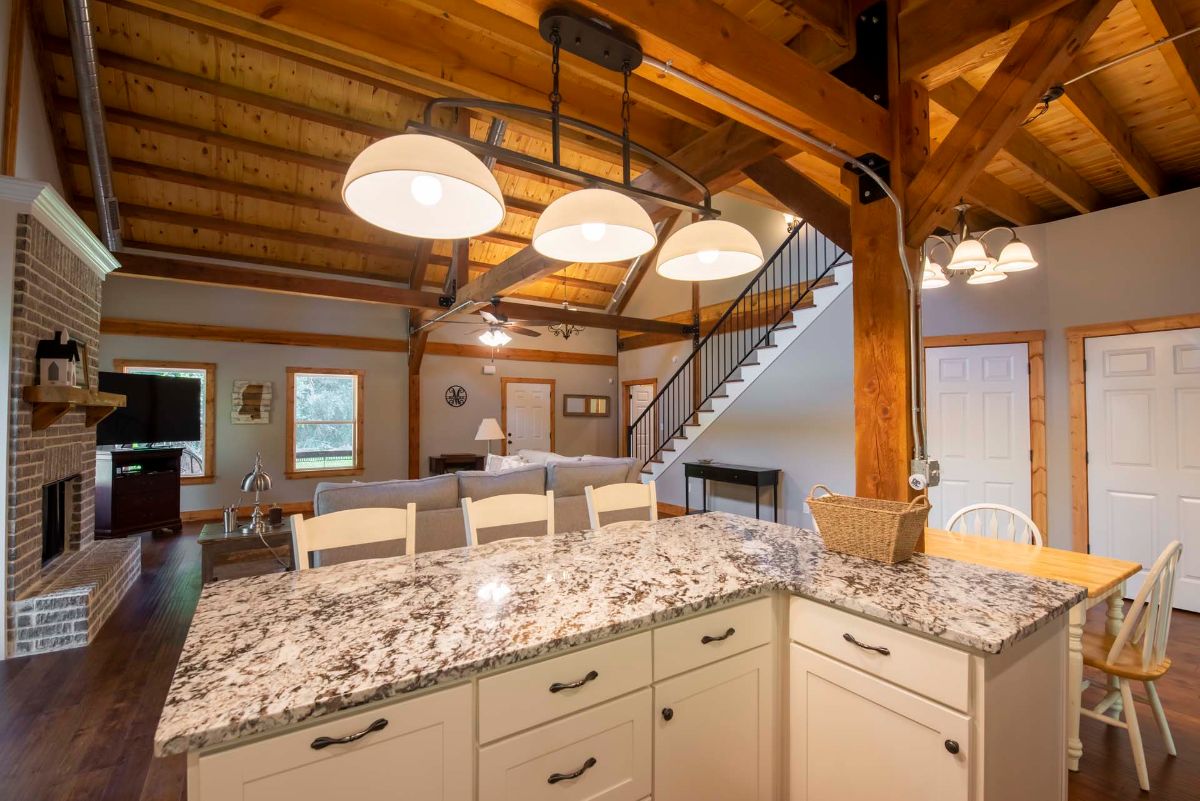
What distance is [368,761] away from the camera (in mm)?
977

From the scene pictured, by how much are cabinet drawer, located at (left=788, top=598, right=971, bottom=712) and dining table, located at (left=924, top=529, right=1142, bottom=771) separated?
88cm

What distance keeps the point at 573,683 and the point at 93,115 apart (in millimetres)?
6295

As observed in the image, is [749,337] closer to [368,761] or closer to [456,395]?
[456,395]

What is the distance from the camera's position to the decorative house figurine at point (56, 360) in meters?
3.07

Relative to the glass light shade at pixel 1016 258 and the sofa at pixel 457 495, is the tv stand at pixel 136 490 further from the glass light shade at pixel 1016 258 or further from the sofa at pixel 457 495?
the glass light shade at pixel 1016 258

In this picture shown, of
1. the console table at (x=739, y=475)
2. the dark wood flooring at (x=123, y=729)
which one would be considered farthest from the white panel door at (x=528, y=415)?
the dark wood flooring at (x=123, y=729)

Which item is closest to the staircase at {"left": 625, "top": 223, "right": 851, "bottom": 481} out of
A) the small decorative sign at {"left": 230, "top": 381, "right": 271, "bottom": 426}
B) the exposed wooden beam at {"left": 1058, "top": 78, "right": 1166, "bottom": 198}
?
the exposed wooden beam at {"left": 1058, "top": 78, "right": 1166, "bottom": 198}

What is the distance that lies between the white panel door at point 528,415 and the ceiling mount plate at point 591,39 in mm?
7654

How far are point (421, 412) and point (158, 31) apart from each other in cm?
511

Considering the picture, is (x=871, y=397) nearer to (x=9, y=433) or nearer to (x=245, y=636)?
(x=245, y=636)

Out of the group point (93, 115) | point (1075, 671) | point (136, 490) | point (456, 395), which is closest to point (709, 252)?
point (1075, 671)

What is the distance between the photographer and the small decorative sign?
6949mm

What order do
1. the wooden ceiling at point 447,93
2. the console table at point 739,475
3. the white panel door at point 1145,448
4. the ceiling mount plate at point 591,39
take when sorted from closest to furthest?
the ceiling mount plate at point 591,39 < the wooden ceiling at point 447,93 < the white panel door at point 1145,448 < the console table at point 739,475

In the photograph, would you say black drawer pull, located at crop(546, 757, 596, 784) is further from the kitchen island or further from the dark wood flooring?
the dark wood flooring
